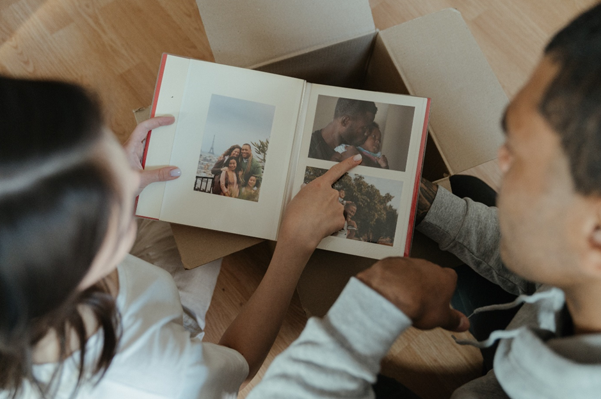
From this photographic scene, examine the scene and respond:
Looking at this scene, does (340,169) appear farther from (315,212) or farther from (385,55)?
(385,55)

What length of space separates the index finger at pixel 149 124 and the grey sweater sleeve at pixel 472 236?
407 millimetres

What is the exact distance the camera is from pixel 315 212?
21.0 inches

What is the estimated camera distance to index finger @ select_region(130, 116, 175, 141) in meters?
0.56

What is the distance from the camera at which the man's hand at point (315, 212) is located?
0.53 metres

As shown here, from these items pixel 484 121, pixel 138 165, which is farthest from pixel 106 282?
pixel 484 121

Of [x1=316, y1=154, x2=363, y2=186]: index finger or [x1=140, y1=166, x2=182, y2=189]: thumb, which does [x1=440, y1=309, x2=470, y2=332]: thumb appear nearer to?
[x1=316, y1=154, x2=363, y2=186]: index finger

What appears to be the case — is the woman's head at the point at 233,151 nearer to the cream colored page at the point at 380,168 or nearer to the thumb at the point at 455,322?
the cream colored page at the point at 380,168

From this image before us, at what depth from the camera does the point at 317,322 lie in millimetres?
384

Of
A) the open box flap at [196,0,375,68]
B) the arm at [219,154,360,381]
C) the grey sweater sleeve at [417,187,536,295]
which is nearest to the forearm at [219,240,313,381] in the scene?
the arm at [219,154,360,381]

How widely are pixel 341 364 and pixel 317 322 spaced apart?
0.04 meters

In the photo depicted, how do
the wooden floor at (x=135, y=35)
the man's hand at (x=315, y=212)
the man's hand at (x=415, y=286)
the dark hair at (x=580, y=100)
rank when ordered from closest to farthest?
the dark hair at (x=580, y=100) < the man's hand at (x=415, y=286) < the man's hand at (x=315, y=212) < the wooden floor at (x=135, y=35)

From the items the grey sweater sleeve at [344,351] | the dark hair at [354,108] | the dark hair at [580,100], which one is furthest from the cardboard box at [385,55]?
the dark hair at [580,100]

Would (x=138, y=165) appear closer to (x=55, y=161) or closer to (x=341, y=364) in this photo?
(x=55, y=161)

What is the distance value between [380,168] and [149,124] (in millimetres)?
341
